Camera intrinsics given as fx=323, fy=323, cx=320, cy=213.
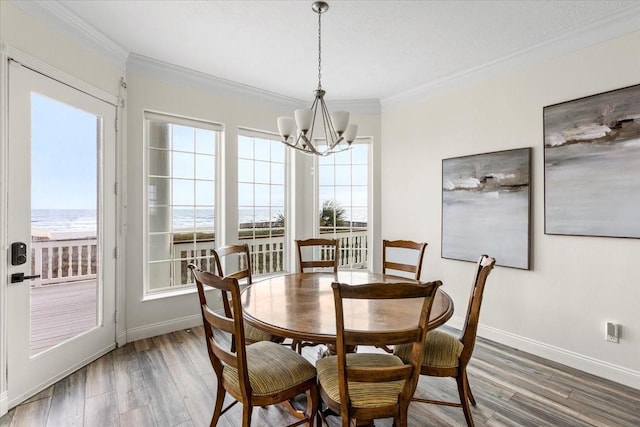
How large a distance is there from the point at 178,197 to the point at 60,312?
1527 mm

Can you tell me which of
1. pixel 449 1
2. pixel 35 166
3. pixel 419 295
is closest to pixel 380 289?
pixel 419 295

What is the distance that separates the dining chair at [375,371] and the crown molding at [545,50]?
270cm

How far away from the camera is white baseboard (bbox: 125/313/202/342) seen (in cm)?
326

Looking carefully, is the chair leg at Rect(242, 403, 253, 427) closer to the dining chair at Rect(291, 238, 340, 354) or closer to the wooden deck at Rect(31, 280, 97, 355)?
the dining chair at Rect(291, 238, 340, 354)

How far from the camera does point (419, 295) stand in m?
1.38

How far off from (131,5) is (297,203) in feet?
8.92

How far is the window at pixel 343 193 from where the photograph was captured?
455 cm

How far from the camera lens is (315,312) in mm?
1858

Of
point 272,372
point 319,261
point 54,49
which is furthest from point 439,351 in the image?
point 54,49

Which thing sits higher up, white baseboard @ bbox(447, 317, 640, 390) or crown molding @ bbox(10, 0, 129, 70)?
crown molding @ bbox(10, 0, 129, 70)

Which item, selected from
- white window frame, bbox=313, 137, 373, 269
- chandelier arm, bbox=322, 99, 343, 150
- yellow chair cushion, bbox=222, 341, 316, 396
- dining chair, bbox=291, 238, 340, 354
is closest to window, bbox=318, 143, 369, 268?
white window frame, bbox=313, 137, 373, 269

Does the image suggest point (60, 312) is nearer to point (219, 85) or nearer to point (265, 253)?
point (265, 253)

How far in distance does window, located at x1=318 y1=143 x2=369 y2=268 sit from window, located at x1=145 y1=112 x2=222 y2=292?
151 centimetres

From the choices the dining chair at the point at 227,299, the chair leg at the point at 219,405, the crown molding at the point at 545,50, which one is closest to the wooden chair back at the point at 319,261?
the dining chair at the point at 227,299
